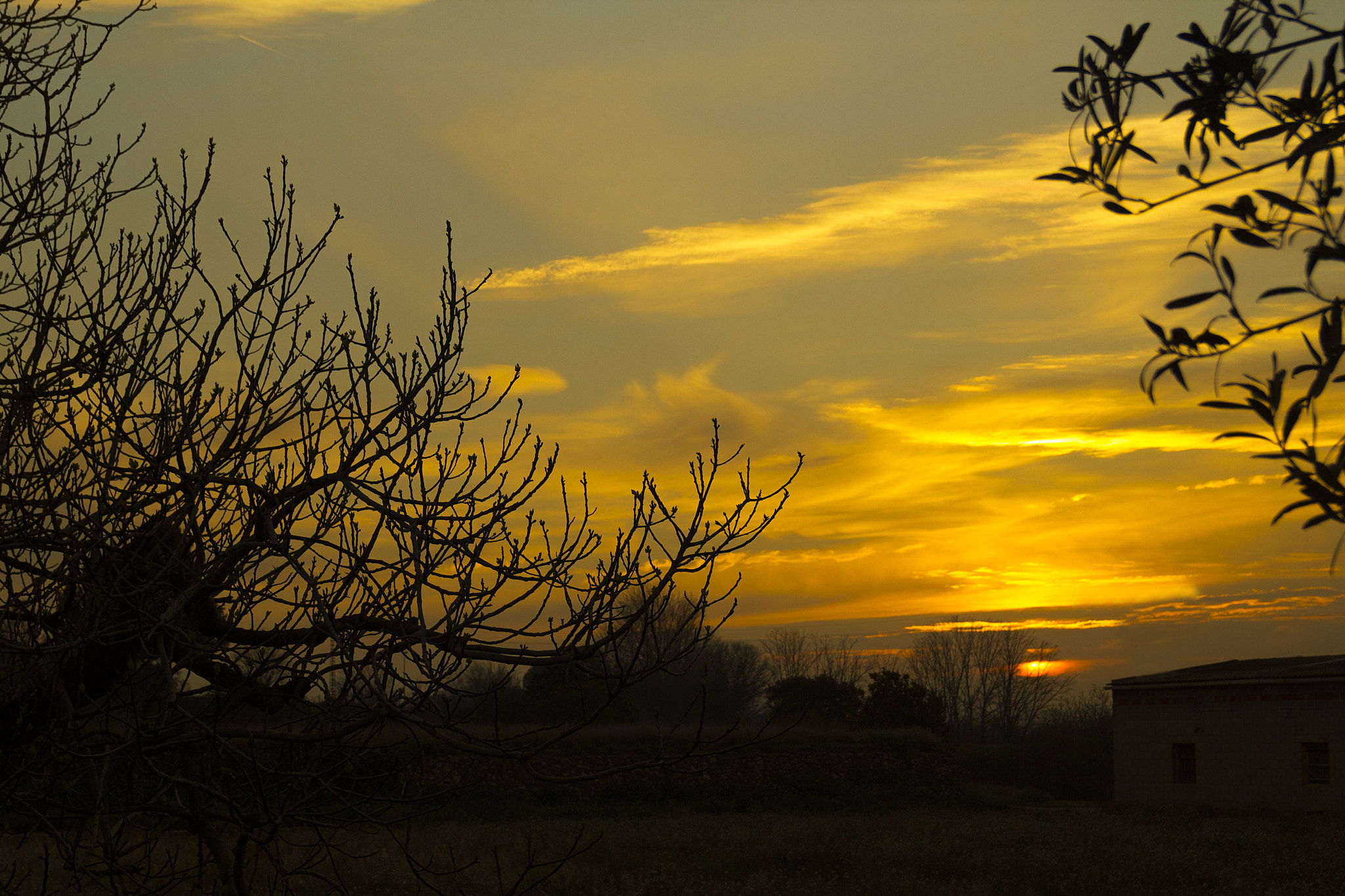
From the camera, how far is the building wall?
27.3m

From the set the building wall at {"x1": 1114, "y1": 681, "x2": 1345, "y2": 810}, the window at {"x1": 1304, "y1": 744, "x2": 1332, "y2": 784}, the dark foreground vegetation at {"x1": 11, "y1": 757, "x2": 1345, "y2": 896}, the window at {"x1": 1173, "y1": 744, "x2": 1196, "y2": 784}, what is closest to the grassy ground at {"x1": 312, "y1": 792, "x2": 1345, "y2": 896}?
the dark foreground vegetation at {"x1": 11, "y1": 757, "x2": 1345, "y2": 896}

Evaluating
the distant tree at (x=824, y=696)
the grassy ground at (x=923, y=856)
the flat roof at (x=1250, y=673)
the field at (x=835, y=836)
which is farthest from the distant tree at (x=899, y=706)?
the grassy ground at (x=923, y=856)

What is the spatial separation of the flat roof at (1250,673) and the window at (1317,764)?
1852mm

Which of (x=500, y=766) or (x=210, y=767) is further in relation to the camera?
(x=500, y=766)

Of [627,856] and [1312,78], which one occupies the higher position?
[1312,78]

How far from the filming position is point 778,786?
111 feet

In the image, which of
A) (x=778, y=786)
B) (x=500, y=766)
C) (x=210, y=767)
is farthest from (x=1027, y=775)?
(x=210, y=767)

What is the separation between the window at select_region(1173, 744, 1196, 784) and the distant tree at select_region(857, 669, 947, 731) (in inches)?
569

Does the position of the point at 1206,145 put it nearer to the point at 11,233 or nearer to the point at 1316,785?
the point at 11,233

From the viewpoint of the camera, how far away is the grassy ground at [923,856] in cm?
1708

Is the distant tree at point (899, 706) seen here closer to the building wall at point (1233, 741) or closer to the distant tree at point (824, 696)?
the distant tree at point (824, 696)

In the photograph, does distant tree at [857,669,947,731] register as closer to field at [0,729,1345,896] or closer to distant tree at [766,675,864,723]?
distant tree at [766,675,864,723]

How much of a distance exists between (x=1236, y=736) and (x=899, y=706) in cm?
1756

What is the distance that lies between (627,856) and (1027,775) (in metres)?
31.7
